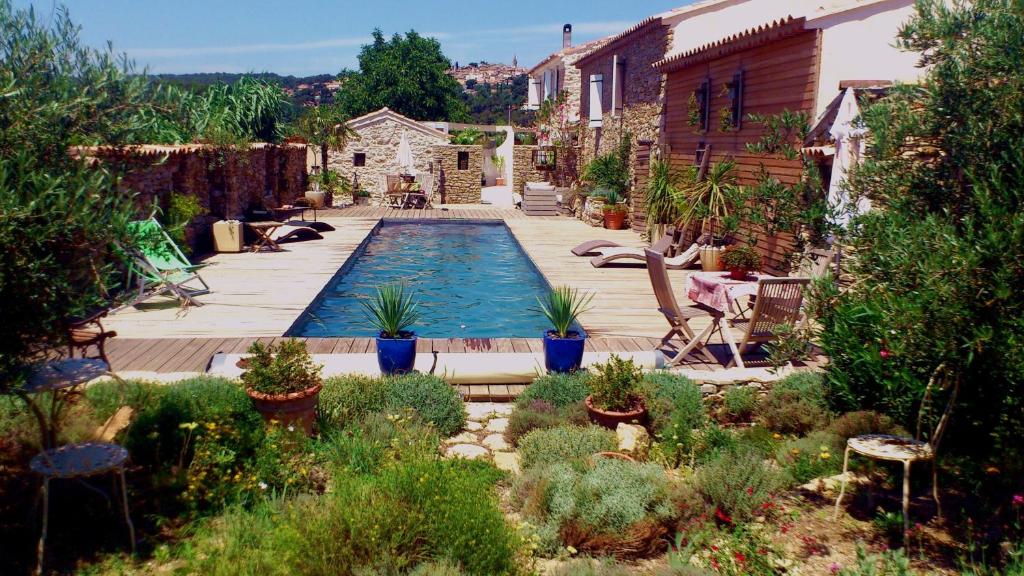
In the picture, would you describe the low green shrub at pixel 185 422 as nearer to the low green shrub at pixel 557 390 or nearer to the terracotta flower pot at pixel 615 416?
the low green shrub at pixel 557 390

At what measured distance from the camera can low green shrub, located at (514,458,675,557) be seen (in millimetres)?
4016

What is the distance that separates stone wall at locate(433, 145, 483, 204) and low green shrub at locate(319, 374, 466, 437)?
21918 millimetres

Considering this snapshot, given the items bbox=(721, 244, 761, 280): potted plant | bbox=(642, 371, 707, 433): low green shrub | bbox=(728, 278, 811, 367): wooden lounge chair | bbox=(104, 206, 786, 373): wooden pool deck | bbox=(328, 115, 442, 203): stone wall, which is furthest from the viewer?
bbox=(328, 115, 442, 203): stone wall

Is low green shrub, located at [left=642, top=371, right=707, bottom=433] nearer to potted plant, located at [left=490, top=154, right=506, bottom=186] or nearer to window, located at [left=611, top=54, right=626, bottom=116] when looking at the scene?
window, located at [left=611, top=54, right=626, bottom=116]

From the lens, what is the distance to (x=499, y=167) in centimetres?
3422

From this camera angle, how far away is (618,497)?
164 inches

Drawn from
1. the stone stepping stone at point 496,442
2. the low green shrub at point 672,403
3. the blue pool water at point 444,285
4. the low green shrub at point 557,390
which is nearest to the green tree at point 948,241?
the low green shrub at point 672,403

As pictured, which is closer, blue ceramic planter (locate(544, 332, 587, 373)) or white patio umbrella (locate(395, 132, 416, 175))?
blue ceramic planter (locate(544, 332, 587, 373))

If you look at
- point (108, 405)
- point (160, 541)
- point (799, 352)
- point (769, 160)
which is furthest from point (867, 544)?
point (769, 160)

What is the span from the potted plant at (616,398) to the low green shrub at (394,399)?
3.32 feet

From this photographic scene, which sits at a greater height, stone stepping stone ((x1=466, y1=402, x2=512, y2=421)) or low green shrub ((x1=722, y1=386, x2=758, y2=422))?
low green shrub ((x1=722, y1=386, x2=758, y2=422))

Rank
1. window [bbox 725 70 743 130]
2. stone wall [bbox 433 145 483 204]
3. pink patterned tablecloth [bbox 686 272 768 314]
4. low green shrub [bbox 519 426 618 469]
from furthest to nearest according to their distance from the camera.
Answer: stone wall [bbox 433 145 483 204] < window [bbox 725 70 743 130] < pink patterned tablecloth [bbox 686 272 768 314] < low green shrub [bbox 519 426 618 469]

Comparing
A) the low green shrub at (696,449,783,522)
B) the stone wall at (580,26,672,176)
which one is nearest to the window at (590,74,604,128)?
the stone wall at (580,26,672,176)

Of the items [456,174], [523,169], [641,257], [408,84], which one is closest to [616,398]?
[641,257]
